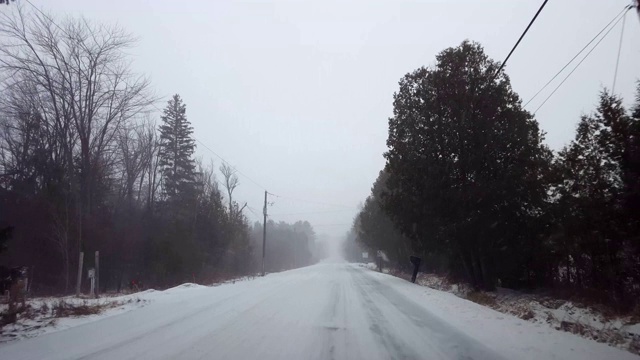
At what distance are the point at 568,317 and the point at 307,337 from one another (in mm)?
6618

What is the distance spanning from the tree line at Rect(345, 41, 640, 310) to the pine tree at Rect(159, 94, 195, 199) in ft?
95.4

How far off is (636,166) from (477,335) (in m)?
4.93

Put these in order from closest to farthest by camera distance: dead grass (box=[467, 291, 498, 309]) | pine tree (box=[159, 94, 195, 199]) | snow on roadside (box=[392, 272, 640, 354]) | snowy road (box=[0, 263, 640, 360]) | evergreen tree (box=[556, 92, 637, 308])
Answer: snowy road (box=[0, 263, 640, 360]), snow on roadside (box=[392, 272, 640, 354]), evergreen tree (box=[556, 92, 637, 308]), dead grass (box=[467, 291, 498, 309]), pine tree (box=[159, 94, 195, 199])

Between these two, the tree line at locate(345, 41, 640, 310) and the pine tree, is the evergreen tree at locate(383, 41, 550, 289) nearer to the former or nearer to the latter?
the tree line at locate(345, 41, 640, 310)

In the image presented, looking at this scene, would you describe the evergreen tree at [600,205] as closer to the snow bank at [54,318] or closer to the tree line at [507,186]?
the tree line at [507,186]

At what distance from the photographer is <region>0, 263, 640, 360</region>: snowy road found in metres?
7.20

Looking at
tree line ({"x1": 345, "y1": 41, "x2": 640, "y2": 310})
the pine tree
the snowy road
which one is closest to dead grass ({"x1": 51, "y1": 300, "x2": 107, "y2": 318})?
the snowy road

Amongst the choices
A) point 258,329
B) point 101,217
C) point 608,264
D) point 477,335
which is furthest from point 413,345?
point 101,217

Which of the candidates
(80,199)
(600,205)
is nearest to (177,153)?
(80,199)

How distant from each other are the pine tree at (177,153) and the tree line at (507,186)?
29.1 m

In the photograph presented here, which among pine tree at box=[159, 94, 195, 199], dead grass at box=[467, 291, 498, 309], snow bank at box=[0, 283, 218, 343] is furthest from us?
pine tree at box=[159, 94, 195, 199]

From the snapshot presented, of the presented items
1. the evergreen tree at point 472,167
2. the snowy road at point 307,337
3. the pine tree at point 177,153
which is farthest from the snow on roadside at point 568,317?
the pine tree at point 177,153

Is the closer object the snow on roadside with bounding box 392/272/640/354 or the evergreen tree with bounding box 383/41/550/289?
the snow on roadside with bounding box 392/272/640/354

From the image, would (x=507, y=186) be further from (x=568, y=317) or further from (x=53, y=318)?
(x=53, y=318)
